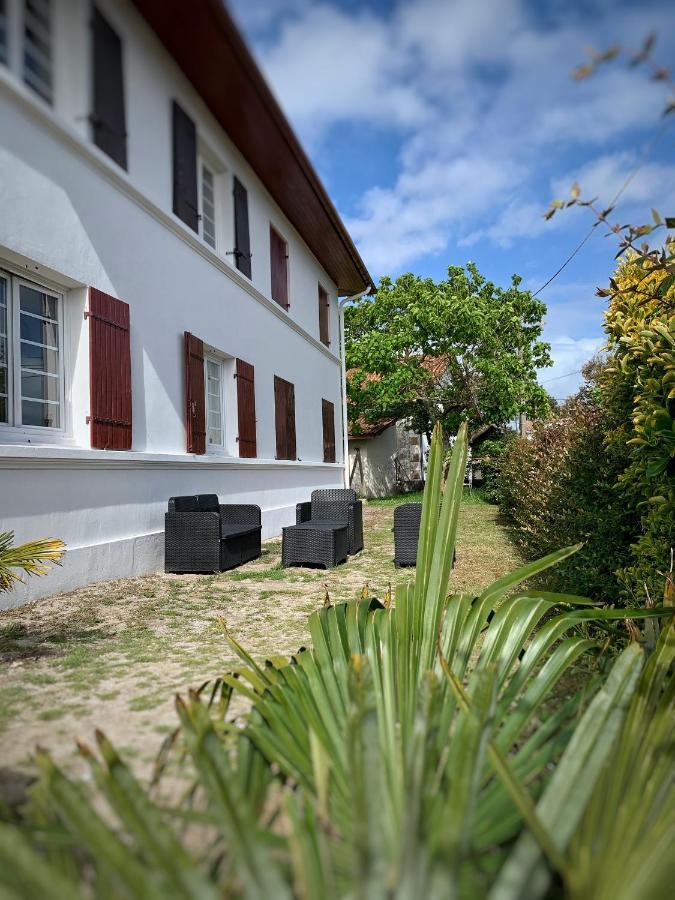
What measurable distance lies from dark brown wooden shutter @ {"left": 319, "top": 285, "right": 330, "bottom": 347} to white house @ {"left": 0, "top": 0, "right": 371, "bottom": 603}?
2.53 meters

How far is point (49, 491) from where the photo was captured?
486cm

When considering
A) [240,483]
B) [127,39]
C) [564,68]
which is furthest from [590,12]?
[240,483]

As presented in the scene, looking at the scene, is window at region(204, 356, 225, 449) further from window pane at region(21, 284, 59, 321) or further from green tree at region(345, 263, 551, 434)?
green tree at region(345, 263, 551, 434)

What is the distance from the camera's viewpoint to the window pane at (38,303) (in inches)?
192

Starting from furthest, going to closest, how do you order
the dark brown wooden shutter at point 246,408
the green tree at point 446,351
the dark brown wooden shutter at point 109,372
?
the green tree at point 446,351 → the dark brown wooden shutter at point 246,408 → the dark brown wooden shutter at point 109,372

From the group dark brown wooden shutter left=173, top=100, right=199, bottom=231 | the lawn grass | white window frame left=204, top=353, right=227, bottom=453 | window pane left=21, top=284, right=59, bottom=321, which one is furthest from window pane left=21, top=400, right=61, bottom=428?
white window frame left=204, top=353, right=227, bottom=453

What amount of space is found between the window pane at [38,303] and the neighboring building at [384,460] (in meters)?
16.7

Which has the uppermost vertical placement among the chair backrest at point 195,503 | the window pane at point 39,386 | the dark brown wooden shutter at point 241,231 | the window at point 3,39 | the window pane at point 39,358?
the dark brown wooden shutter at point 241,231

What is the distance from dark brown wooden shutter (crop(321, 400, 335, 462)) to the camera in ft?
44.7

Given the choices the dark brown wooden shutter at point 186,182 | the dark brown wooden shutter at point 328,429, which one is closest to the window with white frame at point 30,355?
the dark brown wooden shutter at point 186,182

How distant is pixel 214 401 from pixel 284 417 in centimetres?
238

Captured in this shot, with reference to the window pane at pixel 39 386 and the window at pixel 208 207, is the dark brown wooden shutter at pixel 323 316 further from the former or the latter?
the window pane at pixel 39 386

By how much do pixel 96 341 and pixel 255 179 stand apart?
506 centimetres

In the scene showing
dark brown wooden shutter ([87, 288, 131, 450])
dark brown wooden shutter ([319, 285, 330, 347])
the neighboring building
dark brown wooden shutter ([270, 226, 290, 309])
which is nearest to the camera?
dark brown wooden shutter ([87, 288, 131, 450])
